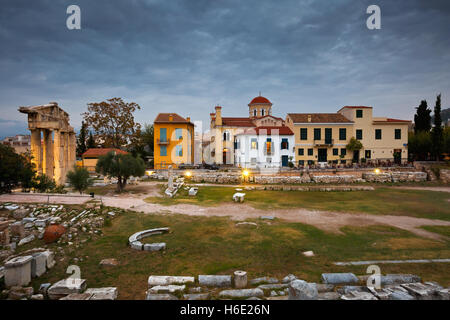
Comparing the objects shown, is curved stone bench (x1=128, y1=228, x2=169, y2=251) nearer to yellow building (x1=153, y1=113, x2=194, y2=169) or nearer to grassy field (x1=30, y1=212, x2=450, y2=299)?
grassy field (x1=30, y1=212, x2=450, y2=299)

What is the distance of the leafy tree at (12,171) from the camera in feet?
54.8

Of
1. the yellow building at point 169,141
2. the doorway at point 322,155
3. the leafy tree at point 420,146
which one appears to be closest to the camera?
the leafy tree at point 420,146

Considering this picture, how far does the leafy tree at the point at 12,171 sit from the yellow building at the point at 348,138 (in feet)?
106

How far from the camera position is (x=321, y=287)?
22.4ft

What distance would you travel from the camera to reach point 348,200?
70.0 feet

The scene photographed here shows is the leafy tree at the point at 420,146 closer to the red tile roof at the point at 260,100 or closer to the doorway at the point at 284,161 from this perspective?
the doorway at the point at 284,161

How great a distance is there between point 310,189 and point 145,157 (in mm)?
31715

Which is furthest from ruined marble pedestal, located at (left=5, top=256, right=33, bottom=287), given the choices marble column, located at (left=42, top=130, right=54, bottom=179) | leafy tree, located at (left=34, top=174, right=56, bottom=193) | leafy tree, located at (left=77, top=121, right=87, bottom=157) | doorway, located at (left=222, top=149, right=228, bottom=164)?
leafy tree, located at (left=77, top=121, right=87, bottom=157)

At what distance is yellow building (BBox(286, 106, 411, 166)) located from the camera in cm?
3800

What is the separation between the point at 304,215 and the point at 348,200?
7.80 meters

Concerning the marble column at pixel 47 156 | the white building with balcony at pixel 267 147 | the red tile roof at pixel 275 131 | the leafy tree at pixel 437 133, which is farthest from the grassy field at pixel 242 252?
the leafy tree at pixel 437 133

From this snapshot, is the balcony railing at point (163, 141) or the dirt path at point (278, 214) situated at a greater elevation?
the balcony railing at point (163, 141)
